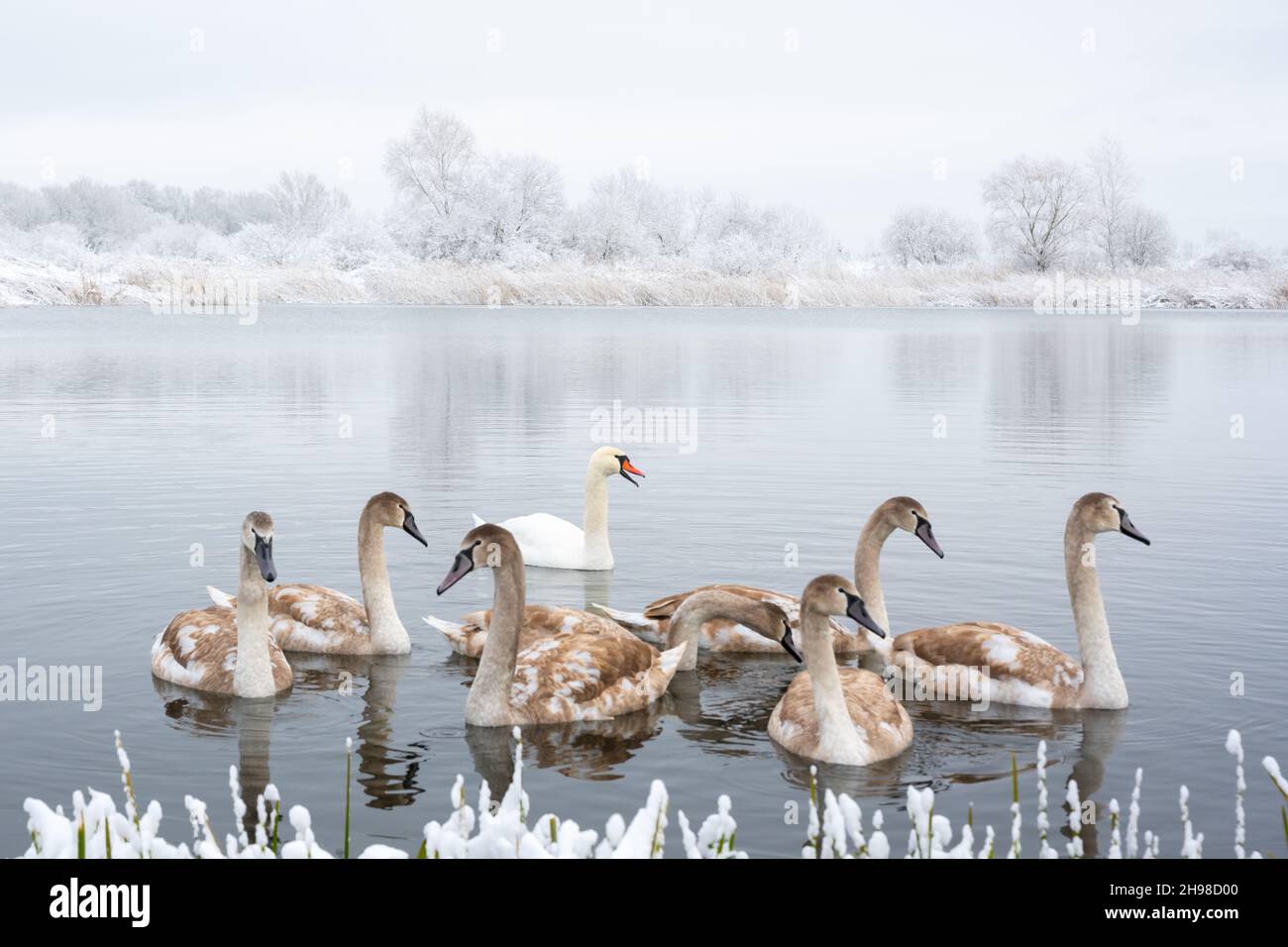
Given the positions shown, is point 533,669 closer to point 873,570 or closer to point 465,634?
point 465,634

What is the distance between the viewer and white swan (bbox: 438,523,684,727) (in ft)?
28.1

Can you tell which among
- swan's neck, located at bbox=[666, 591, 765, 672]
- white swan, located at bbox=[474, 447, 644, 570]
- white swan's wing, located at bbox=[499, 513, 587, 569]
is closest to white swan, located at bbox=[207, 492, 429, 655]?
Answer: swan's neck, located at bbox=[666, 591, 765, 672]

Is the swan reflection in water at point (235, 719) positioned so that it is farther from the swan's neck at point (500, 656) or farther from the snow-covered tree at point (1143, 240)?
the snow-covered tree at point (1143, 240)

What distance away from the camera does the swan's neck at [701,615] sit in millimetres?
9711

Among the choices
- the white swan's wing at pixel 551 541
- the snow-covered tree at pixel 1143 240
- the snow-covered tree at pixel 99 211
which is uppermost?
the snow-covered tree at pixel 99 211

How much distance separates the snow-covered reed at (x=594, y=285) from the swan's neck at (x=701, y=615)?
202ft

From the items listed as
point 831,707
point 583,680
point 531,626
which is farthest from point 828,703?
point 531,626

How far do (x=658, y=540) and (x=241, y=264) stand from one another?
2758 inches

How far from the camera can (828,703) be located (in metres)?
7.93

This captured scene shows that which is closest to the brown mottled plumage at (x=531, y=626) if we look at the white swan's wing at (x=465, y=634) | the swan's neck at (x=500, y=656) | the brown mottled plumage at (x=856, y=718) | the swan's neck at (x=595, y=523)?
the white swan's wing at (x=465, y=634)

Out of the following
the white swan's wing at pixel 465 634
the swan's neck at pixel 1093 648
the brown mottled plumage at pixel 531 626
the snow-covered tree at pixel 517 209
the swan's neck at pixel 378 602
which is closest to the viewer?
the swan's neck at pixel 1093 648

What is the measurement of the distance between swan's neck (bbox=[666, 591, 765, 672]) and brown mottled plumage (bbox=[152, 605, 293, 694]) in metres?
2.54
